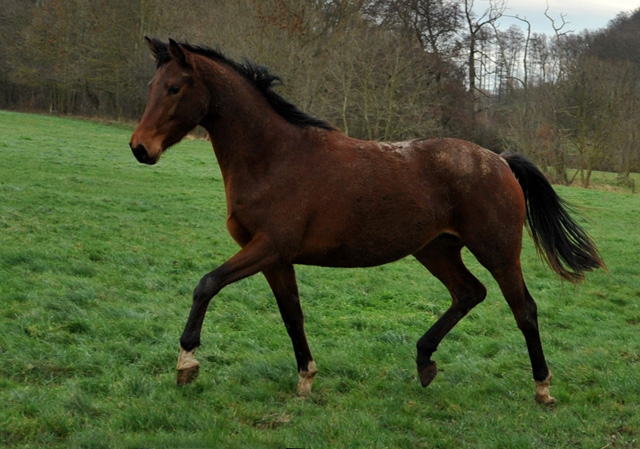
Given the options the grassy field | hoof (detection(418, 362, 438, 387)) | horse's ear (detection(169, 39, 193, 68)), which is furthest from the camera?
hoof (detection(418, 362, 438, 387))

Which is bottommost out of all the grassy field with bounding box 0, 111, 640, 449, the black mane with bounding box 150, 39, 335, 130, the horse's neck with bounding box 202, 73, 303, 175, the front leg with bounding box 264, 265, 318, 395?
the grassy field with bounding box 0, 111, 640, 449

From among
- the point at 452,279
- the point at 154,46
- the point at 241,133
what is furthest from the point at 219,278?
the point at 452,279

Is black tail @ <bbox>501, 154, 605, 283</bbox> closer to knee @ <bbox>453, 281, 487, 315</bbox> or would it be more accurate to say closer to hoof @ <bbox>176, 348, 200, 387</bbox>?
knee @ <bbox>453, 281, 487, 315</bbox>

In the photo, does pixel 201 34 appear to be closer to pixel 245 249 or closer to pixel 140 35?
pixel 140 35

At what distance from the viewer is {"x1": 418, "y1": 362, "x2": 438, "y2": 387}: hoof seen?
5.46m

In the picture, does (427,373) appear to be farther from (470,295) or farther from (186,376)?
(186,376)

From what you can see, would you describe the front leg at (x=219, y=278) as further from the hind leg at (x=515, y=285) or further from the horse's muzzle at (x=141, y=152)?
the hind leg at (x=515, y=285)

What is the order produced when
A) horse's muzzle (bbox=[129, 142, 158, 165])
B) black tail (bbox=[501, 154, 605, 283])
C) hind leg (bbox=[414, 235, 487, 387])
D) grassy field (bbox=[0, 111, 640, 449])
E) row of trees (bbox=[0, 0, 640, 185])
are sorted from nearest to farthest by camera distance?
grassy field (bbox=[0, 111, 640, 449]) → horse's muzzle (bbox=[129, 142, 158, 165]) → hind leg (bbox=[414, 235, 487, 387]) → black tail (bbox=[501, 154, 605, 283]) → row of trees (bbox=[0, 0, 640, 185])

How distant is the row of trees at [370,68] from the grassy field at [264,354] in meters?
15.3

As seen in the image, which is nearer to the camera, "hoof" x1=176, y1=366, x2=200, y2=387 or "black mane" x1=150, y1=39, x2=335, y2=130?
"hoof" x1=176, y1=366, x2=200, y2=387

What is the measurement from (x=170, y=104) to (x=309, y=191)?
1188 mm

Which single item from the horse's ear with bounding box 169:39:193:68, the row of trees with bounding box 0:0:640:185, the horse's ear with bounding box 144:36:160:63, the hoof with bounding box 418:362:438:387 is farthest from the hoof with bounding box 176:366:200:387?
the row of trees with bounding box 0:0:640:185

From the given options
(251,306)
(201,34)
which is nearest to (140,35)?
Answer: (201,34)

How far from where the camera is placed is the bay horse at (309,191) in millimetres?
4758
